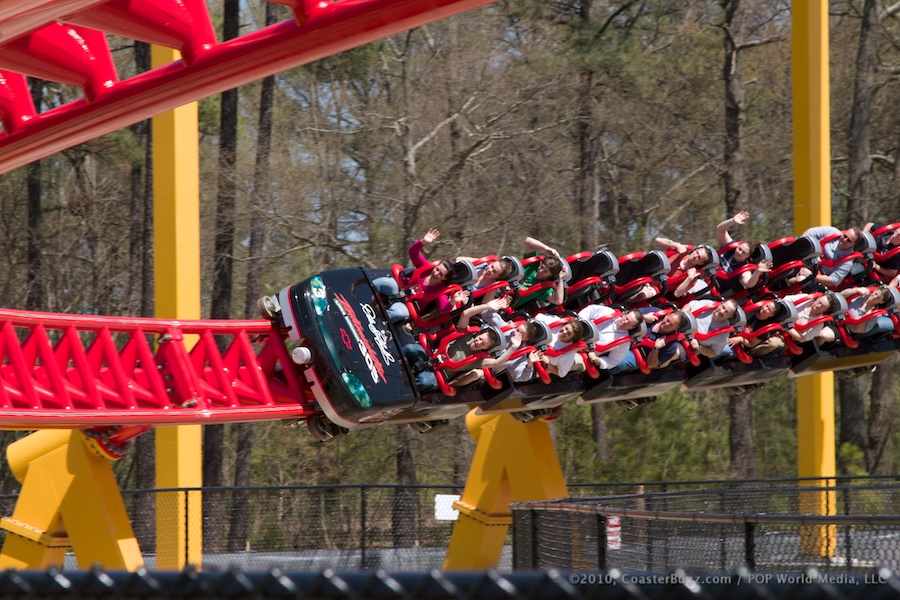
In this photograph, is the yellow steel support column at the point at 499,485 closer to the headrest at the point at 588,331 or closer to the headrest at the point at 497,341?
the headrest at the point at 588,331

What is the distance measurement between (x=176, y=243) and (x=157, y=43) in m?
4.85

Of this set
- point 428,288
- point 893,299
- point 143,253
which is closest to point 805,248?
point 893,299

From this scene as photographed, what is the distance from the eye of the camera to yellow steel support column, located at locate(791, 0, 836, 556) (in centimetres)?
1176

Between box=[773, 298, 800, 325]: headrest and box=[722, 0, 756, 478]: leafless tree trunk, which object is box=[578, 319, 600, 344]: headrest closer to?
box=[773, 298, 800, 325]: headrest

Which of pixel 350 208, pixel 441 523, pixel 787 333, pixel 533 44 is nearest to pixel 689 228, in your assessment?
pixel 533 44

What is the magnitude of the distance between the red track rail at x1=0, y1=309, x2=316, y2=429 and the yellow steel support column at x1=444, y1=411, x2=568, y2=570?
182 cm

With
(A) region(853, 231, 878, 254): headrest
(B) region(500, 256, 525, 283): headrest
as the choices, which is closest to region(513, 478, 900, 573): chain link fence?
(B) region(500, 256, 525, 283): headrest

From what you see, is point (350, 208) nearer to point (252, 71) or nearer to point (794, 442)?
point (794, 442)

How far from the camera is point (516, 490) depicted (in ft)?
26.9

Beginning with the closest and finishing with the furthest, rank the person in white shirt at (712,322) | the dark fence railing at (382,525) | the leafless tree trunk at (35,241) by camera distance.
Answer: the person in white shirt at (712,322), the dark fence railing at (382,525), the leafless tree trunk at (35,241)

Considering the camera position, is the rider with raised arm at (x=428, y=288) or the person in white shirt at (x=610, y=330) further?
the person in white shirt at (x=610, y=330)

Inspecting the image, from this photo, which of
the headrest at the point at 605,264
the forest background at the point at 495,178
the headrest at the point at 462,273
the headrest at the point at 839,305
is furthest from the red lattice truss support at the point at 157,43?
the forest background at the point at 495,178

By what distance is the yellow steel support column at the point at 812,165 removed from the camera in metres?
11.8

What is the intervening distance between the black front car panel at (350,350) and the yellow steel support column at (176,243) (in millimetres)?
2934
